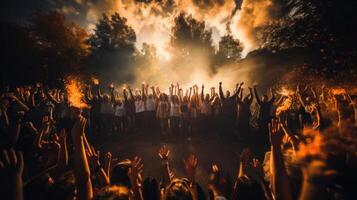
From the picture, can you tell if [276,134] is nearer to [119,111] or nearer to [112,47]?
[119,111]

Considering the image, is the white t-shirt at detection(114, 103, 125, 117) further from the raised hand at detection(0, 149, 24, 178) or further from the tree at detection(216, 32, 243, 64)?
the tree at detection(216, 32, 243, 64)

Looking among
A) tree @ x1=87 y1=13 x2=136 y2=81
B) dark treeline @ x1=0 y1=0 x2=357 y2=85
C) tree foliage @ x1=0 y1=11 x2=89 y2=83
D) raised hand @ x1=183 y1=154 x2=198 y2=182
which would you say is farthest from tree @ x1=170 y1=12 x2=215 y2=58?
raised hand @ x1=183 y1=154 x2=198 y2=182

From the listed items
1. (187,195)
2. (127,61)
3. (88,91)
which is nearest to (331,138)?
(187,195)

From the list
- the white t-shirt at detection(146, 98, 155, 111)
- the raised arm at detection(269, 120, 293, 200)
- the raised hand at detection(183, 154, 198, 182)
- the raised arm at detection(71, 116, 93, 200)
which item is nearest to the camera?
the raised arm at detection(269, 120, 293, 200)

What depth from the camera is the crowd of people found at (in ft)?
6.33

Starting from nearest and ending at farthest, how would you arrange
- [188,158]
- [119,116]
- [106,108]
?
[188,158], [106,108], [119,116]

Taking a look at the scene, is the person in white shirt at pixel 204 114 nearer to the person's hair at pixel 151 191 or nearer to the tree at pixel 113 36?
the person's hair at pixel 151 191

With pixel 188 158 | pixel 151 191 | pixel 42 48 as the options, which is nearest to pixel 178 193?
pixel 151 191

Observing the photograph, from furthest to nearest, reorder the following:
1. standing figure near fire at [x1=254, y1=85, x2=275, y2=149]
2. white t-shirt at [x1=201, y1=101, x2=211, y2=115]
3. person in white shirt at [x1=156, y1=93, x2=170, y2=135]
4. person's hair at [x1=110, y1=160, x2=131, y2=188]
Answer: white t-shirt at [x1=201, y1=101, x2=211, y2=115] → person in white shirt at [x1=156, y1=93, x2=170, y2=135] → standing figure near fire at [x1=254, y1=85, x2=275, y2=149] → person's hair at [x1=110, y1=160, x2=131, y2=188]

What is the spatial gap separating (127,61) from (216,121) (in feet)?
114

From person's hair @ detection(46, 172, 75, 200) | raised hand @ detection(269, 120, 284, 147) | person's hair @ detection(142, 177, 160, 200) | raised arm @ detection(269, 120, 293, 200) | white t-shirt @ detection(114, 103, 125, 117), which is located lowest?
person's hair @ detection(142, 177, 160, 200)

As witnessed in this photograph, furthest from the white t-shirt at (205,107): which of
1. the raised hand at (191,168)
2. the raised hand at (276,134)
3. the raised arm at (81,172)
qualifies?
the raised arm at (81,172)

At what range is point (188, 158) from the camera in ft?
11.3

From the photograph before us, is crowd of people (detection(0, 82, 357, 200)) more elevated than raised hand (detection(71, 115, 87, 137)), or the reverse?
raised hand (detection(71, 115, 87, 137))
